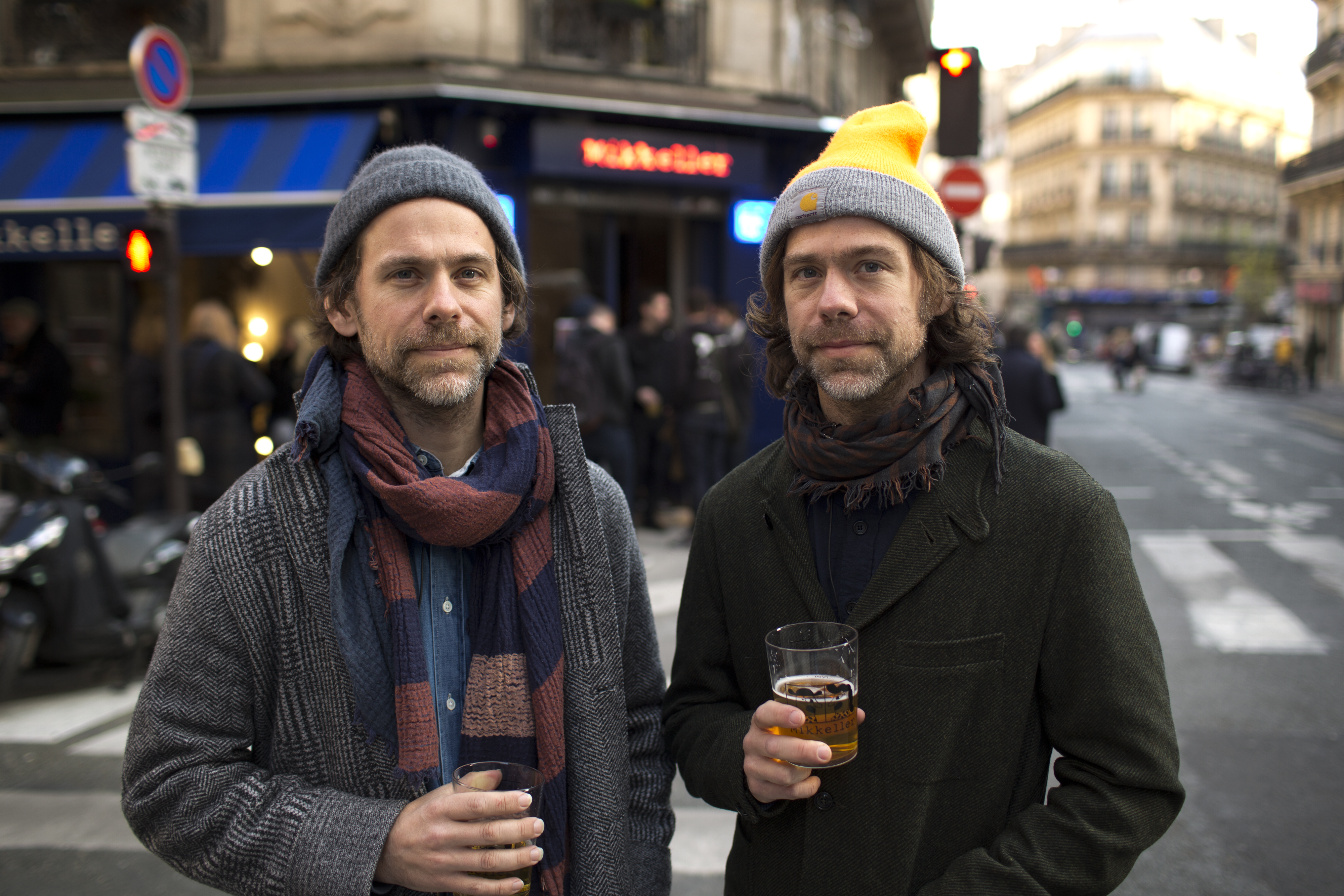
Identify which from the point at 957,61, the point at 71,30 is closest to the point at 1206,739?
the point at 957,61

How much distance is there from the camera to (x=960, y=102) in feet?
26.6

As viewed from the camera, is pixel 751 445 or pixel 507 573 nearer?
pixel 507 573

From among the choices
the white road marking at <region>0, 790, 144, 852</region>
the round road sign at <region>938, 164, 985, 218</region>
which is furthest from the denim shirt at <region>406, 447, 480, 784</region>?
the round road sign at <region>938, 164, 985, 218</region>

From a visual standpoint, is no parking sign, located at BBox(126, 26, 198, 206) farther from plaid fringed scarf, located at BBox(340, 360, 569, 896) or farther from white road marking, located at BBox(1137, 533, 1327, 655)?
white road marking, located at BBox(1137, 533, 1327, 655)

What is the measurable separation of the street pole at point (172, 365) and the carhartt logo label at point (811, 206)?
600 cm

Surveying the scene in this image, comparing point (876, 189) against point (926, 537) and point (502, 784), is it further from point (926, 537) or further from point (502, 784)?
point (502, 784)

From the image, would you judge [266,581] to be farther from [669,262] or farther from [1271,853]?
[669,262]

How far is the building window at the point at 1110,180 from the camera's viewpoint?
71.4 meters

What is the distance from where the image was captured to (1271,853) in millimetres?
3682

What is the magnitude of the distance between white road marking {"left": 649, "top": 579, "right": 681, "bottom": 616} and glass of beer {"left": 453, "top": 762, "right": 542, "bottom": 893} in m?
4.97

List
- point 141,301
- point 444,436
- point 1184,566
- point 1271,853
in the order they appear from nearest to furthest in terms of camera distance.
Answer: point 444,436 → point 1271,853 → point 1184,566 → point 141,301

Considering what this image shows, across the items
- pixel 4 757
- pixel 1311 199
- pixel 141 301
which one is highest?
pixel 1311 199

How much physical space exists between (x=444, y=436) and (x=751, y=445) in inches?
394

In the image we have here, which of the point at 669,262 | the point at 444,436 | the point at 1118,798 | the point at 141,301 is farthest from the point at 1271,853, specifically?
the point at 141,301
